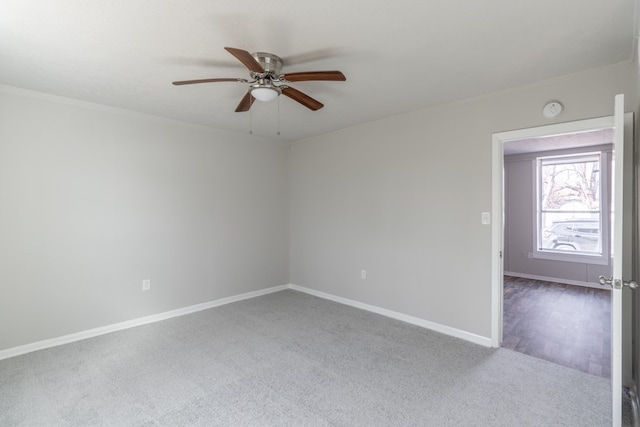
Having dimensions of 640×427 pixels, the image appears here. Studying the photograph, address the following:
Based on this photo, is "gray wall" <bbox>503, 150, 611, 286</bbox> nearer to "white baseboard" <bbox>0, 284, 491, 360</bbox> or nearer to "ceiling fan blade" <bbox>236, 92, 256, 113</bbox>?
"white baseboard" <bbox>0, 284, 491, 360</bbox>

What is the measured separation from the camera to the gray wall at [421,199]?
9.41ft

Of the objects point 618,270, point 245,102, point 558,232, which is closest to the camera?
point 618,270

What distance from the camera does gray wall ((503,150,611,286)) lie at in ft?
19.8

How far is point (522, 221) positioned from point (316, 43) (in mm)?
5941

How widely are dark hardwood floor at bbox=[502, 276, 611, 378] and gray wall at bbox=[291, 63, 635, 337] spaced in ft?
1.95

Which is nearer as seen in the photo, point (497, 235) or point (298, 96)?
point (298, 96)

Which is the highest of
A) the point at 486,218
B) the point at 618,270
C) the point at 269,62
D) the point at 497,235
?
the point at 269,62

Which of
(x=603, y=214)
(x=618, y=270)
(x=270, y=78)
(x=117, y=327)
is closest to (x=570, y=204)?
(x=603, y=214)

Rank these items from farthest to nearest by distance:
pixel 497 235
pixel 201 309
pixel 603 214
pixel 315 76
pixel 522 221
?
pixel 522 221 → pixel 603 214 → pixel 201 309 → pixel 497 235 → pixel 315 76

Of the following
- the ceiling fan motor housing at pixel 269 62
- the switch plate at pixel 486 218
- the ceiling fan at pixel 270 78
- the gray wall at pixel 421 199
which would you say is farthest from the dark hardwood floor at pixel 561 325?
the ceiling fan motor housing at pixel 269 62

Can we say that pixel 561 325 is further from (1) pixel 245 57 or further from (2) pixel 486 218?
(1) pixel 245 57

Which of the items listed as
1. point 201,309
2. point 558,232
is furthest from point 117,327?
point 558,232

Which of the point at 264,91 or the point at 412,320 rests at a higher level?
the point at 264,91

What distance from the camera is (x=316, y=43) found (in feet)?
6.89
